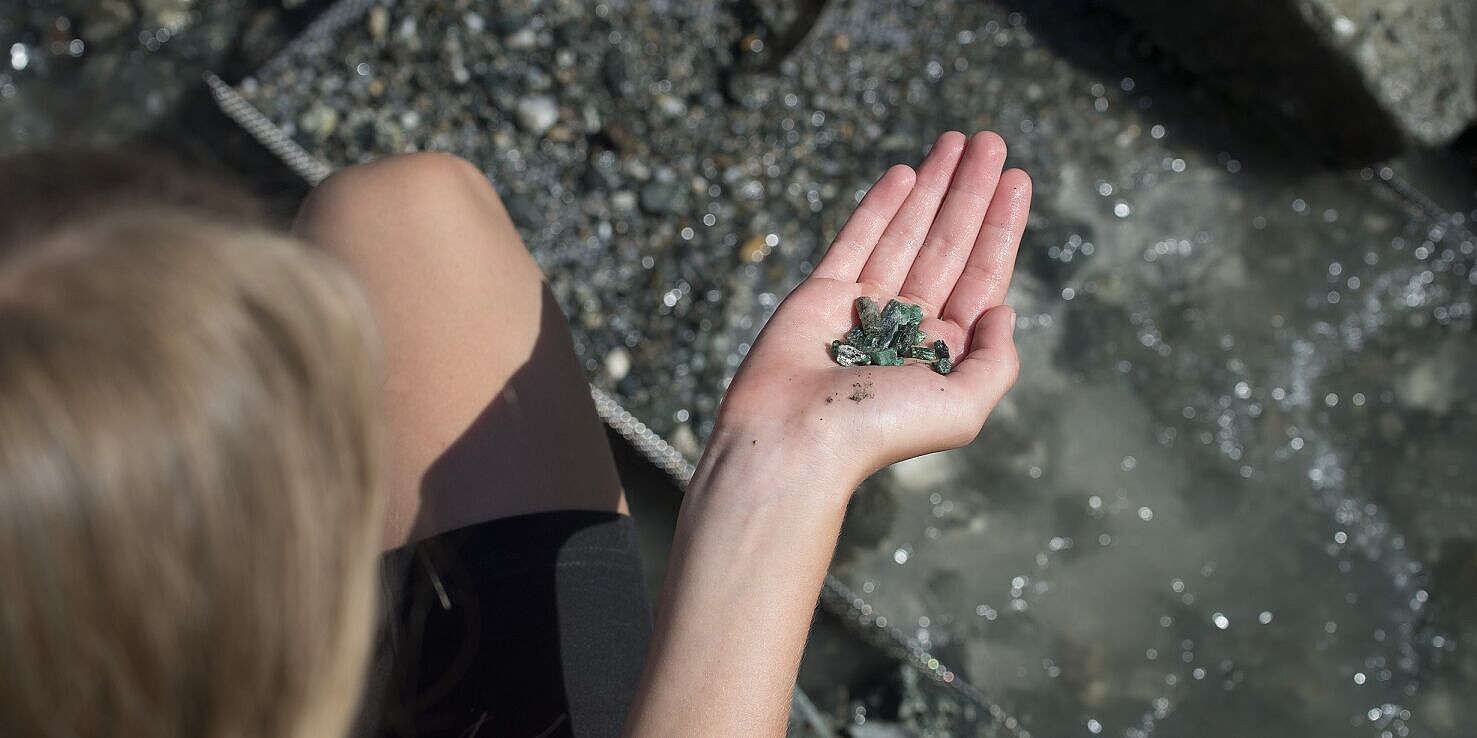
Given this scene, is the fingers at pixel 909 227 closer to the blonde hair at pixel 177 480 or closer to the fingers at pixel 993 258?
the fingers at pixel 993 258

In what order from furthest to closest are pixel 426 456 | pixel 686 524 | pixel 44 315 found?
pixel 426 456 < pixel 686 524 < pixel 44 315

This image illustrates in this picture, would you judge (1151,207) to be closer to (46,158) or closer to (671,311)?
(671,311)

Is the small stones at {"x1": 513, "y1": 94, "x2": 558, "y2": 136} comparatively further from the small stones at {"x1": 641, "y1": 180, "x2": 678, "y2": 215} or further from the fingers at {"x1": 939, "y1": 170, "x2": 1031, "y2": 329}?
the fingers at {"x1": 939, "y1": 170, "x2": 1031, "y2": 329}

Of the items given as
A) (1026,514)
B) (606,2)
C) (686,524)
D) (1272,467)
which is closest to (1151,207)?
(1272,467)

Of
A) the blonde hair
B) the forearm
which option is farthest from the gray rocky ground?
the blonde hair

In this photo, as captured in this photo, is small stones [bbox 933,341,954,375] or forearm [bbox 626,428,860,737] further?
small stones [bbox 933,341,954,375]

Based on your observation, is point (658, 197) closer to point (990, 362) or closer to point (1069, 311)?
point (1069, 311)
